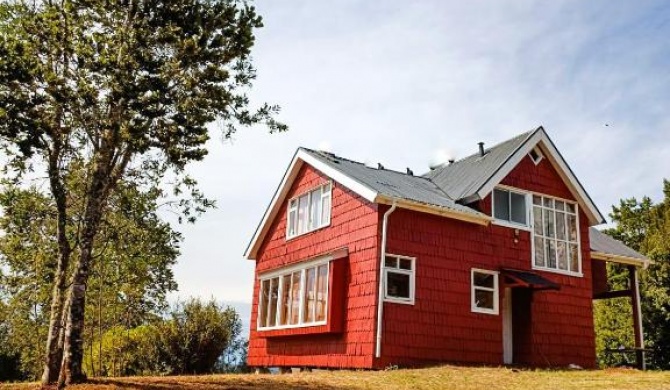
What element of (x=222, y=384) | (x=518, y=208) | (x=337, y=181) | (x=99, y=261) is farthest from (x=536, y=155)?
(x=99, y=261)

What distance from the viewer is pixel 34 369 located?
38.9 m

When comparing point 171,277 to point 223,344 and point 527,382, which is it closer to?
point 223,344

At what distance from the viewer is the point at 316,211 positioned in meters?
21.5

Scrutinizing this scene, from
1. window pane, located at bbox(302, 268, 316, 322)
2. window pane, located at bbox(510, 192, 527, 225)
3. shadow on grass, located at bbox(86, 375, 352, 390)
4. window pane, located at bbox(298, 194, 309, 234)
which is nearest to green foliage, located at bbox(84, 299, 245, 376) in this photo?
window pane, located at bbox(298, 194, 309, 234)

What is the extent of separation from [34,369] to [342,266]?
29.3 meters

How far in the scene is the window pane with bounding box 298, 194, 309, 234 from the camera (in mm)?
22141

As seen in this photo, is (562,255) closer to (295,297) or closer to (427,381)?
(295,297)

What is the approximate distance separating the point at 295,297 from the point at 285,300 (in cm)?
81

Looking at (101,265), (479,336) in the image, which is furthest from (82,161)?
(101,265)

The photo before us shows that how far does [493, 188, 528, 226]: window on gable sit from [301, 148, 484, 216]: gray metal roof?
1.38 meters

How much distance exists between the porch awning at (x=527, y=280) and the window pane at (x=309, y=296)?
19.8 feet

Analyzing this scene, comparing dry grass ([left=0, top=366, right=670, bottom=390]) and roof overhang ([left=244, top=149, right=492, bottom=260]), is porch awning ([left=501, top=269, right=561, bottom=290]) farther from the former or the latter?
dry grass ([left=0, top=366, right=670, bottom=390])

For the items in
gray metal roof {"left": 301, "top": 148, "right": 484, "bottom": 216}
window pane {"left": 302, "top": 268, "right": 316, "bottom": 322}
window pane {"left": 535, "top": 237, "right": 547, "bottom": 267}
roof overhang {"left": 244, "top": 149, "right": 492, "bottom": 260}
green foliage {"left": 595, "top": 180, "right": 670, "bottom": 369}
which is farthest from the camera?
green foliage {"left": 595, "top": 180, "right": 670, "bottom": 369}

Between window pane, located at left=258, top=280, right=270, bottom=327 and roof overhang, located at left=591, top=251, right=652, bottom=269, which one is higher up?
roof overhang, located at left=591, top=251, right=652, bottom=269
